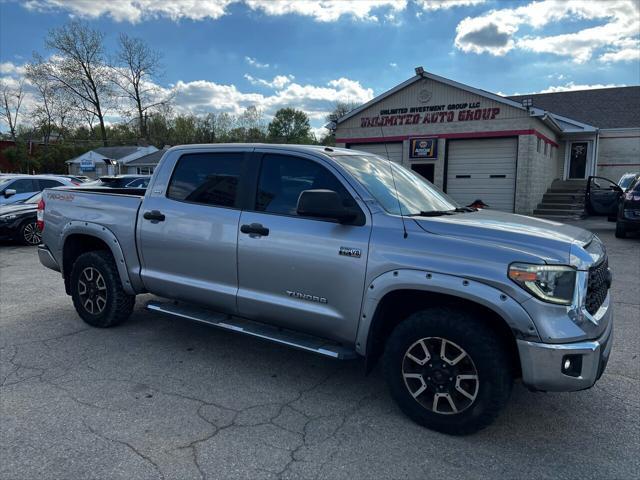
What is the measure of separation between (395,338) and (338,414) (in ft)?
2.34

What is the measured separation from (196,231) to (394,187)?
177 centimetres

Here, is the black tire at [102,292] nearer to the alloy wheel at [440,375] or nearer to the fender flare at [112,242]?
the fender flare at [112,242]

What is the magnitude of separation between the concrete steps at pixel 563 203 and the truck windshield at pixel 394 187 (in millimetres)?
17070

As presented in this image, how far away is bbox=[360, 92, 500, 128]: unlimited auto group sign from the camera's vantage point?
19.3 metres

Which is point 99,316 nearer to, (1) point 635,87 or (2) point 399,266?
(2) point 399,266

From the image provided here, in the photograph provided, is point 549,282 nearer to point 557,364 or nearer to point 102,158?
point 557,364

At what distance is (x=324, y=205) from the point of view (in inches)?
127

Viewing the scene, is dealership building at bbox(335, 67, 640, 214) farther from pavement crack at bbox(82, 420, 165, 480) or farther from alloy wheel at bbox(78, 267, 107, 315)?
pavement crack at bbox(82, 420, 165, 480)

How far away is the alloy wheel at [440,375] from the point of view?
3021 mm

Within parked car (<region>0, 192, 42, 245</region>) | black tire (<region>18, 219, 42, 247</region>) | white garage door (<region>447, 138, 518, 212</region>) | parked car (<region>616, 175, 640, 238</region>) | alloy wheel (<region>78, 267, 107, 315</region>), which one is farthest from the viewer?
white garage door (<region>447, 138, 518, 212</region>)

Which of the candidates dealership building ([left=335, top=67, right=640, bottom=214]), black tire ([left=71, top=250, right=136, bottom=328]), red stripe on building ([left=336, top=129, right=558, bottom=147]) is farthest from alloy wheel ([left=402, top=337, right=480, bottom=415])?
red stripe on building ([left=336, top=129, right=558, bottom=147])

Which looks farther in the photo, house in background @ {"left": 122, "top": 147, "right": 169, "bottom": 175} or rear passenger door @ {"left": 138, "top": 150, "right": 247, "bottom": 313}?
house in background @ {"left": 122, "top": 147, "right": 169, "bottom": 175}

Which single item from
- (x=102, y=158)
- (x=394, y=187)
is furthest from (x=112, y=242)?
(x=102, y=158)

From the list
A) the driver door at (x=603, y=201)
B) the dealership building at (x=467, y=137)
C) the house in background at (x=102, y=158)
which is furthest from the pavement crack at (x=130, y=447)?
the house in background at (x=102, y=158)
